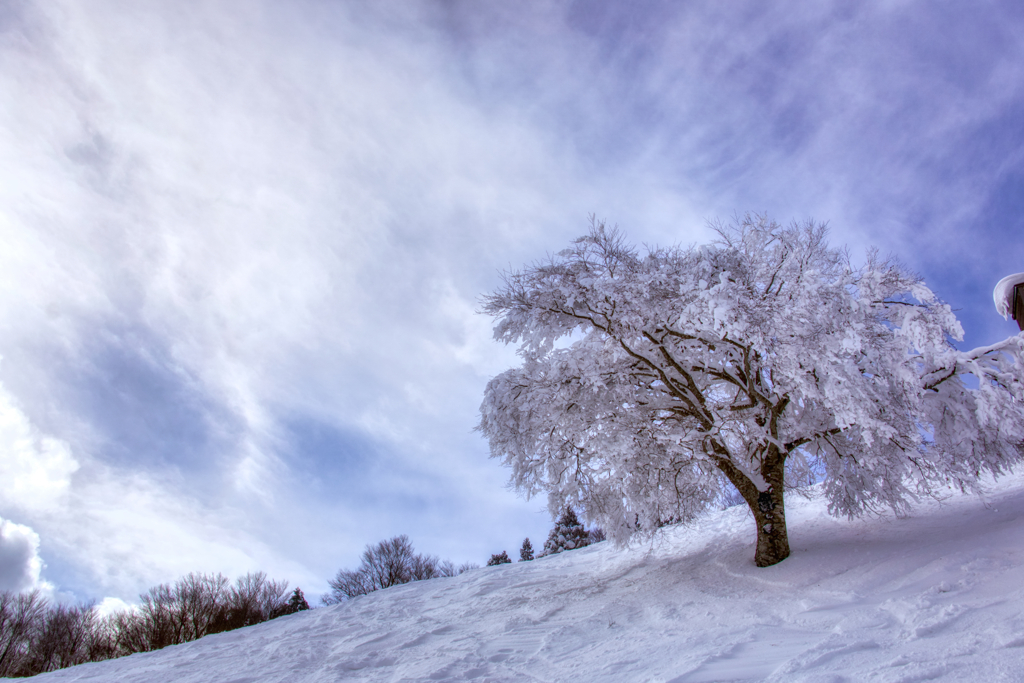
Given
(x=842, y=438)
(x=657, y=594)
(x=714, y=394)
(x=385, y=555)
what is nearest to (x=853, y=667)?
(x=657, y=594)

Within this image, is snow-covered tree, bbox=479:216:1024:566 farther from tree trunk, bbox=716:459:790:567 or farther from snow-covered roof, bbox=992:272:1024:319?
snow-covered roof, bbox=992:272:1024:319

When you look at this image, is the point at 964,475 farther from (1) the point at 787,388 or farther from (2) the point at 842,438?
(1) the point at 787,388

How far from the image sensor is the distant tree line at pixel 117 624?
22.9 metres

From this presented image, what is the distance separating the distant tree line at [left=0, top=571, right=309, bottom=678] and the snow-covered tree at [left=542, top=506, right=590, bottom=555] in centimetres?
1224

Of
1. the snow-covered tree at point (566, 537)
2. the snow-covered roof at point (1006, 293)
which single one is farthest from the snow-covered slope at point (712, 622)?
the snow-covered tree at point (566, 537)

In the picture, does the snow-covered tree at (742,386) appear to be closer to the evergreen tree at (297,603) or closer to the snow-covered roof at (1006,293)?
the snow-covered roof at (1006,293)

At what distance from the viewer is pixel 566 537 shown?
2698 centimetres

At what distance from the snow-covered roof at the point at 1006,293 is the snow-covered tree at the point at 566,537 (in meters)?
19.6

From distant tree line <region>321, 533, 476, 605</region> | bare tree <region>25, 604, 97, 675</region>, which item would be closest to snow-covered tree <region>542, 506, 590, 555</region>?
distant tree line <region>321, 533, 476, 605</region>

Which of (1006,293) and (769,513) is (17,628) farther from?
(1006,293)

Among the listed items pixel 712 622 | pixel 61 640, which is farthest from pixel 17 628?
pixel 712 622

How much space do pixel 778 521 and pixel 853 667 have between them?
18.0ft

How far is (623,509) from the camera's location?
35.2ft

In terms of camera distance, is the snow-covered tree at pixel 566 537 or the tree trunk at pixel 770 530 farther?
the snow-covered tree at pixel 566 537
